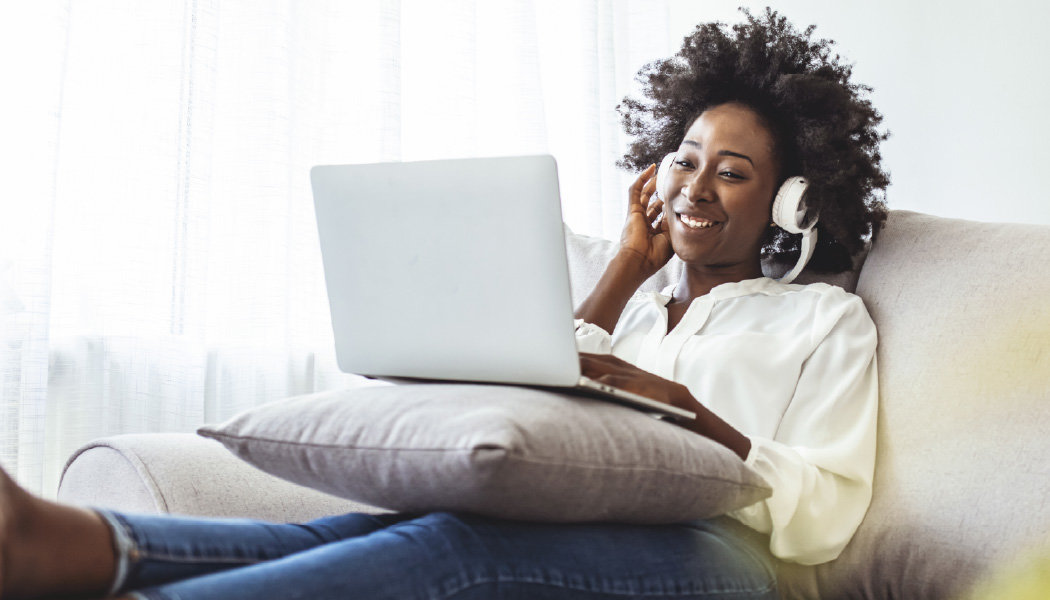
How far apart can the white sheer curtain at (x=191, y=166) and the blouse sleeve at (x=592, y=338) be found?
67 cm

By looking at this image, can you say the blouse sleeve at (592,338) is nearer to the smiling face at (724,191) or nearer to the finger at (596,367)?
the smiling face at (724,191)

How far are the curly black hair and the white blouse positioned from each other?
0.40ft

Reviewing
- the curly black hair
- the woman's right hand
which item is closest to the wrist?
the woman's right hand

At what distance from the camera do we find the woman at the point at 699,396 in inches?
29.2

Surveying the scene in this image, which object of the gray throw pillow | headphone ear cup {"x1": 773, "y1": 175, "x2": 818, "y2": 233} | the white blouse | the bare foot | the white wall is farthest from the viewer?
the white wall

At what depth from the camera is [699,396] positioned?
1300mm

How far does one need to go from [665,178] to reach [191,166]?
0.84 meters

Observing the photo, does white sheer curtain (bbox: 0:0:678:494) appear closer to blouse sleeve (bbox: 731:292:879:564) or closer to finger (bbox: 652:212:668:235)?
finger (bbox: 652:212:668:235)

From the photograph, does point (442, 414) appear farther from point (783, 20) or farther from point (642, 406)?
point (783, 20)

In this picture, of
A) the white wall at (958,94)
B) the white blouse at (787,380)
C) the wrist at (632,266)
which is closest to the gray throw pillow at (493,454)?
the white blouse at (787,380)

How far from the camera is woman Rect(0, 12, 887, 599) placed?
742 millimetres

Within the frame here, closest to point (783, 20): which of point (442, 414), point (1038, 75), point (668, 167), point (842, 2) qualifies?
point (668, 167)

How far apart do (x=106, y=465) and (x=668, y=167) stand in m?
0.92

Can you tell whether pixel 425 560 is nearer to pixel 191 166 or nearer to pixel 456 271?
pixel 456 271
